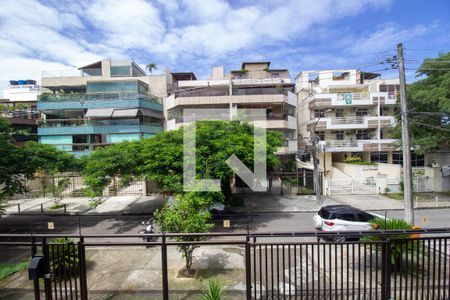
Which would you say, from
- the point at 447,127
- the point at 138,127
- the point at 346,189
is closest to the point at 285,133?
the point at 346,189

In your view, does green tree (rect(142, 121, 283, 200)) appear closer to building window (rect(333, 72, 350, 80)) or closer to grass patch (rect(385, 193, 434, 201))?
grass patch (rect(385, 193, 434, 201))

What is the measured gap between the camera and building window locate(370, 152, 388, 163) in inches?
937

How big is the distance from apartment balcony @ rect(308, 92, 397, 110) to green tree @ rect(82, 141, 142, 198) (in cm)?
1856

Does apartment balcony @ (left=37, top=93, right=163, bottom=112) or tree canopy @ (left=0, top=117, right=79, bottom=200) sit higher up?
apartment balcony @ (left=37, top=93, right=163, bottom=112)

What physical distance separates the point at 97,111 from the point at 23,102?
15424 millimetres

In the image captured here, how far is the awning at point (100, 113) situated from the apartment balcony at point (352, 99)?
71.8 feet

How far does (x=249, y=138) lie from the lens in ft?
39.2

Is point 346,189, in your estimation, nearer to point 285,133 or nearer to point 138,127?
point 285,133

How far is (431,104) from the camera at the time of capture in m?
15.2

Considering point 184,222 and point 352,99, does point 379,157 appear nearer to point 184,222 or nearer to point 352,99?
point 352,99

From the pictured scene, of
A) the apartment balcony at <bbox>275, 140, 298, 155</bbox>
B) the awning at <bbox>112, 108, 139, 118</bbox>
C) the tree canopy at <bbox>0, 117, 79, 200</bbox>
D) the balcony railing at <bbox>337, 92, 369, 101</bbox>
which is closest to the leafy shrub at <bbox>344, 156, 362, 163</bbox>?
the apartment balcony at <bbox>275, 140, 298, 155</bbox>

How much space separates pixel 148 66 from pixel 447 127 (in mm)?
31869

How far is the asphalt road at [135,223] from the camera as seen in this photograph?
11211 mm

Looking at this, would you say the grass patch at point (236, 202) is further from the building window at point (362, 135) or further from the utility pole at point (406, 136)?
the building window at point (362, 135)
